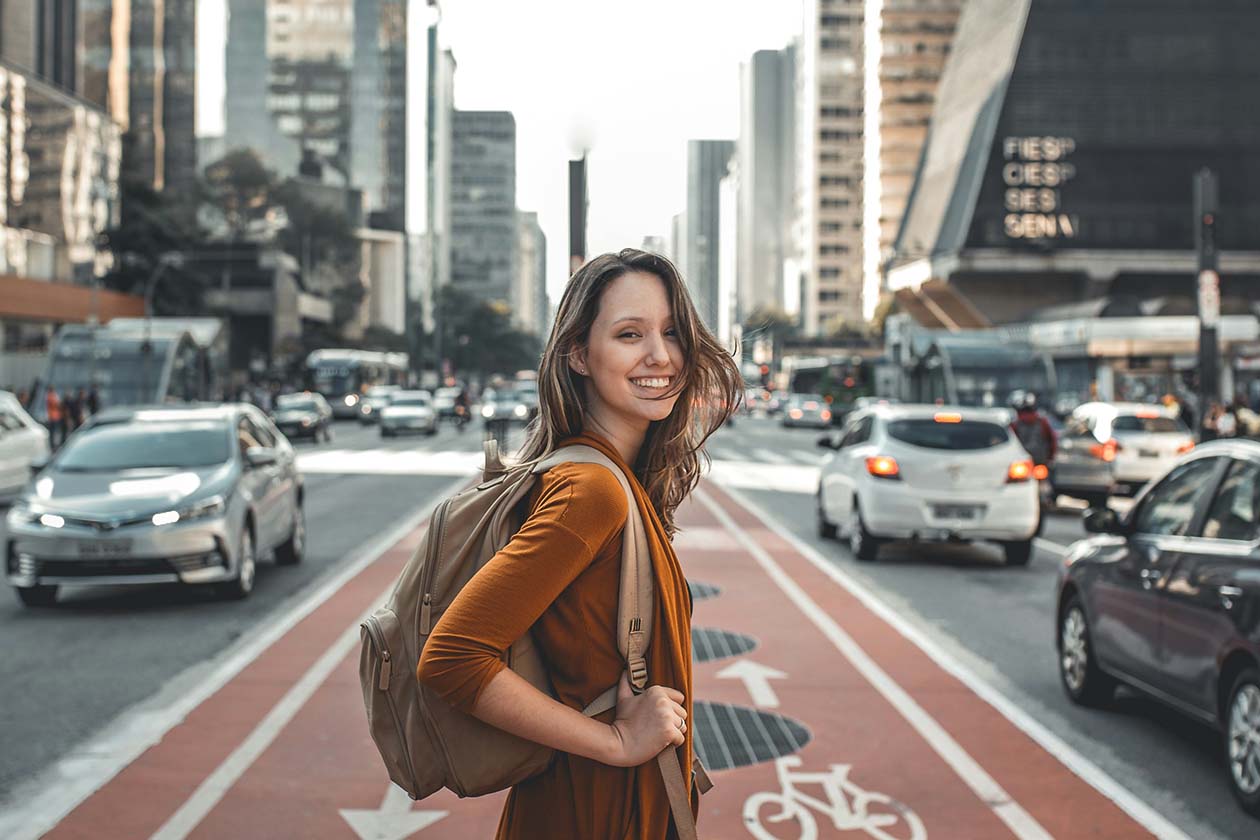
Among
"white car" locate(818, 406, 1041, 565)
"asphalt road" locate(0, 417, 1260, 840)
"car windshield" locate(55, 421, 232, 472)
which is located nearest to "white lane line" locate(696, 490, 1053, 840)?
"asphalt road" locate(0, 417, 1260, 840)

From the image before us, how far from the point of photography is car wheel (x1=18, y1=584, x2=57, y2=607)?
1129 cm

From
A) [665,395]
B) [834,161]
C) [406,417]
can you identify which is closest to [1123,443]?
[665,395]

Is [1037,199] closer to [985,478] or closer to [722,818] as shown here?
[985,478]

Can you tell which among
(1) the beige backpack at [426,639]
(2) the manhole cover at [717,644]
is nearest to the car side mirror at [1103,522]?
(2) the manhole cover at [717,644]

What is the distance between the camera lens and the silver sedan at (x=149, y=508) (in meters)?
10.9

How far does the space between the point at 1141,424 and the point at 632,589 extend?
2323 cm

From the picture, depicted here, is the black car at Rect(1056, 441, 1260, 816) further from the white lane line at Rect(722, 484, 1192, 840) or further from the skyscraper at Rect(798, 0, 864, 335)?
the skyscraper at Rect(798, 0, 864, 335)

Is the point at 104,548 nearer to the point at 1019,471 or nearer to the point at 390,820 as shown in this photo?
the point at 390,820

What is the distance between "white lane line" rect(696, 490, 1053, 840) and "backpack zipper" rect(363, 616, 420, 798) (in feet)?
12.1

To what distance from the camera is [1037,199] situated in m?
85.4

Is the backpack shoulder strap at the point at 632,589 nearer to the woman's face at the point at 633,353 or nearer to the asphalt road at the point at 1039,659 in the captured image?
the woman's face at the point at 633,353

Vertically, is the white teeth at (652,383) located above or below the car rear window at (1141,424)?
above

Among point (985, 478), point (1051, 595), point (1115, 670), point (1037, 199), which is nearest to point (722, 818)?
point (1115, 670)

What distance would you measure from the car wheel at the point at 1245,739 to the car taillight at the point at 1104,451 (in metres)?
15.9
